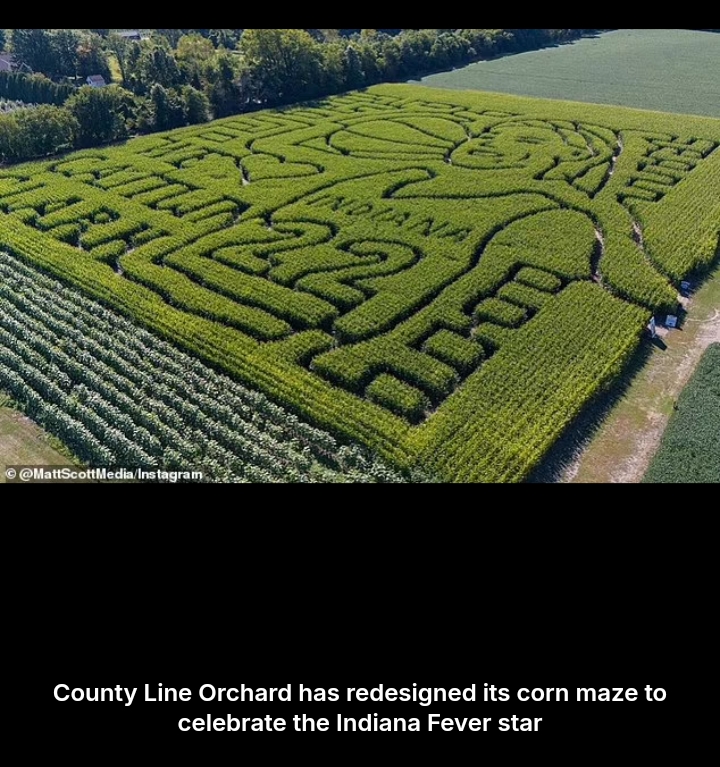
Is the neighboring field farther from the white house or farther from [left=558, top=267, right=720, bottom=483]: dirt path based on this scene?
the white house

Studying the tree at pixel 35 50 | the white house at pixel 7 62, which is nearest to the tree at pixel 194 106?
the tree at pixel 35 50

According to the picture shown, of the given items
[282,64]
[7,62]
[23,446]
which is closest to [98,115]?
[282,64]

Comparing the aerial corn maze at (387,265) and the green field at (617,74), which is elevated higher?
the green field at (617,74)

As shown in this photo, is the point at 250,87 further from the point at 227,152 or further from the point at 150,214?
the point at 150,214

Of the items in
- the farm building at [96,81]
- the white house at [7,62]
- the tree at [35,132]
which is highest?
the white house at [7,62]

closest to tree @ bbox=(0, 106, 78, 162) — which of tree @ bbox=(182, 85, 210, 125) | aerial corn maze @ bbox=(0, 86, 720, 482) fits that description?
aerial corn maze @ bbox=(0, 86, 720, 482)

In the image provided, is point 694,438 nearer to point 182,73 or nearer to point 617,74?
point 182,73

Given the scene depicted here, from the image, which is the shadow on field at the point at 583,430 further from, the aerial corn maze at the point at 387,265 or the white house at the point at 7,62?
the white house at the point at 7,62
